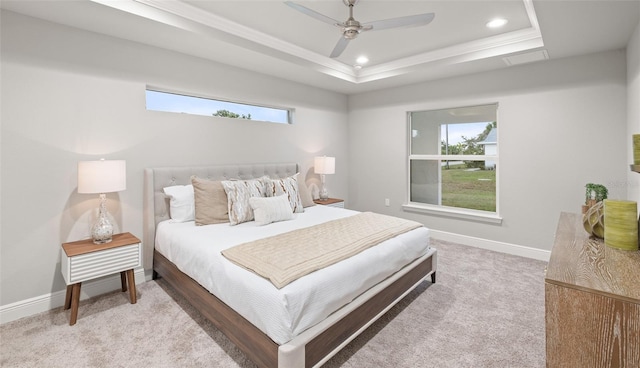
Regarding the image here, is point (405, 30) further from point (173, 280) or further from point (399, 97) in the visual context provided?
point (173, 280)

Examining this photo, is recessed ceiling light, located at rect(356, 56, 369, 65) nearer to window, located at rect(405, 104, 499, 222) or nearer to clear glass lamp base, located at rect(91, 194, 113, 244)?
window, located at rect(405, 104, 499, 222)

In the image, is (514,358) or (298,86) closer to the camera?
(514,358)

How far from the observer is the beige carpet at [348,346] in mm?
1875

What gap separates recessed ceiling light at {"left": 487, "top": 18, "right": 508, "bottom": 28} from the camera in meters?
2.86

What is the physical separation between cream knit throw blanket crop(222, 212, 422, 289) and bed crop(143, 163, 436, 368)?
0.15ft

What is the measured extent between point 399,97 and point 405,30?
1.77 metres

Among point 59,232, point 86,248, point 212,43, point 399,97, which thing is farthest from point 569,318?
point 399,97

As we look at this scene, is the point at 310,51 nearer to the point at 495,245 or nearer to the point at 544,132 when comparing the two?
the point at 544,132

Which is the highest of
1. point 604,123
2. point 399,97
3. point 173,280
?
point 399,97

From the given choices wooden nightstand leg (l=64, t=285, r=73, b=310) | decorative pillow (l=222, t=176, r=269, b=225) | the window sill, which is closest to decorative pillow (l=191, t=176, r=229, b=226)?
decorative pillow (l=222, t=176, r=269, b=225)

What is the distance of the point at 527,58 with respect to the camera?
3377mm

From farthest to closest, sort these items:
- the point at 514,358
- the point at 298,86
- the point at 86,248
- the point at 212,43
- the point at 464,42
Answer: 1. the point at 298,86
2. the point at 464,42
3. the point at 212,43
4. the point at 86,248
5. the point at 514,358

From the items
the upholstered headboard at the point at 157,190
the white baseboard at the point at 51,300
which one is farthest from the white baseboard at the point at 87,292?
the upholstered headboard at the point at 157,190

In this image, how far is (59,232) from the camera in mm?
2578
